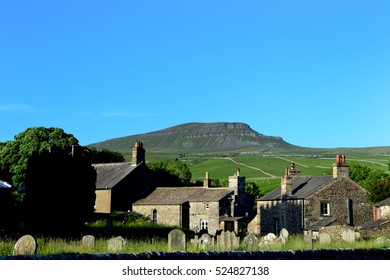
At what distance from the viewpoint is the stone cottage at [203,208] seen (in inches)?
2522

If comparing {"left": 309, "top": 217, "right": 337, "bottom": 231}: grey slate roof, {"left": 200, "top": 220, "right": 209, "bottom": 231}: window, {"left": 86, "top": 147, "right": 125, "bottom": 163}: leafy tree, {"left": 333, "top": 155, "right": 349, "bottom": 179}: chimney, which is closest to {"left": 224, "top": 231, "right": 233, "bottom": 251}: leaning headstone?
{"left": 309, "top": 217, "right": 337, "bottom": 231}: grey slate roof

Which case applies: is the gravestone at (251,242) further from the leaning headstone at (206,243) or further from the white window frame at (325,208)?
the white window frame at (325,208)

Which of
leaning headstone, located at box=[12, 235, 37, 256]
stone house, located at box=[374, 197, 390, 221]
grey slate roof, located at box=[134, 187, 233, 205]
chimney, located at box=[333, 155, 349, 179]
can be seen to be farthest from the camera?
grey slate roof, located at box=[134, 187, 233, 205]

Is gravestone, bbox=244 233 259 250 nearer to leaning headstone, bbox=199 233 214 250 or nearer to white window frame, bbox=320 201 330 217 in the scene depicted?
leaning headstone, bbox=199 233 214 250

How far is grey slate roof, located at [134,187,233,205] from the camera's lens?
65.7m

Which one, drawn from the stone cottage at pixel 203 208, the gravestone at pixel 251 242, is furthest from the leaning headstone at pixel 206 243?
the stone cottage at pixel 203 208

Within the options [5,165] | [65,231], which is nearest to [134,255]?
[65,231]

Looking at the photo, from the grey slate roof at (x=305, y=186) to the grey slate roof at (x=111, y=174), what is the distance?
631 inches

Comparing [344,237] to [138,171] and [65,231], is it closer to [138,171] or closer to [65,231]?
[65,231]

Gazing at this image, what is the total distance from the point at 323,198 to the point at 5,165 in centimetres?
3733

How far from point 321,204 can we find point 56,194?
28234 millimetres

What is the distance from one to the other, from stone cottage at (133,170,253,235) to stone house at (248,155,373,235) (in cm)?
537

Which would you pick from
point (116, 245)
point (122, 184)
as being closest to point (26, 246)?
point (116, 245)
